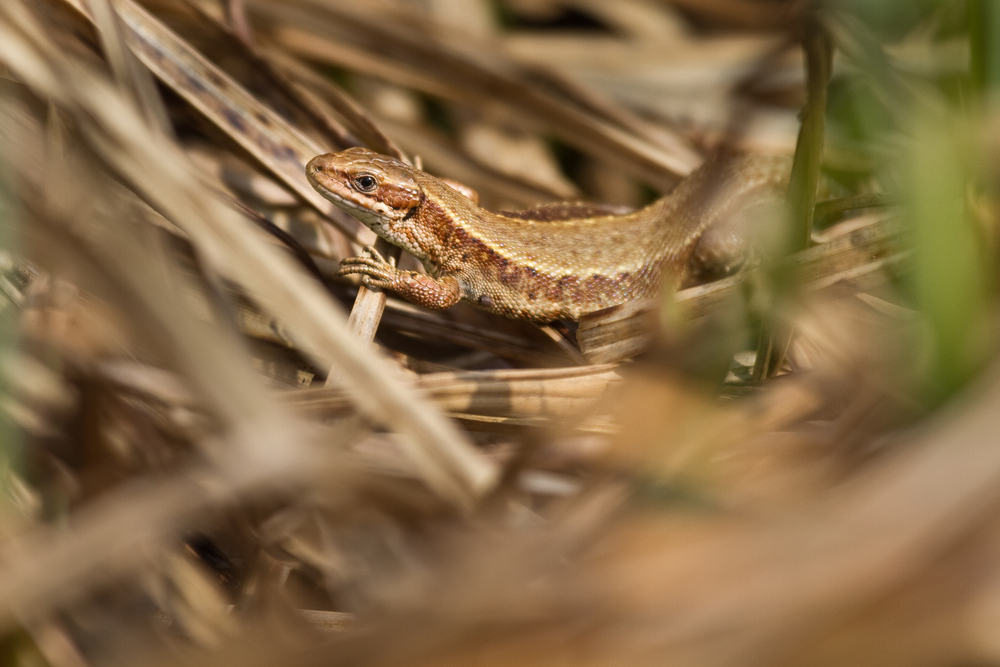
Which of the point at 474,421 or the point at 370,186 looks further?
the point at 370,186

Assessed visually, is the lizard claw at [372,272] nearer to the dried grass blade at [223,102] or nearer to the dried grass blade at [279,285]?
the dried grass blade at [223,102]

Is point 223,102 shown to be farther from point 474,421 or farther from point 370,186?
point 474,421

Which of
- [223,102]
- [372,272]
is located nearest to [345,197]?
[372,272]

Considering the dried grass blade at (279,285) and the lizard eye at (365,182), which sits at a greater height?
the lizard eye at (365,182)

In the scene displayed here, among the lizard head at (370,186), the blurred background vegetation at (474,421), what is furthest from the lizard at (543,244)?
the blurred background vegetation at (474,421)

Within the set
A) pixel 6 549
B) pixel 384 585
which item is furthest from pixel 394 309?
pixel 6 549

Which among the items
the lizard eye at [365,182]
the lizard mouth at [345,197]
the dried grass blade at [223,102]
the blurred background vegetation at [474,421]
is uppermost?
the dried grass blade at [223,102]
